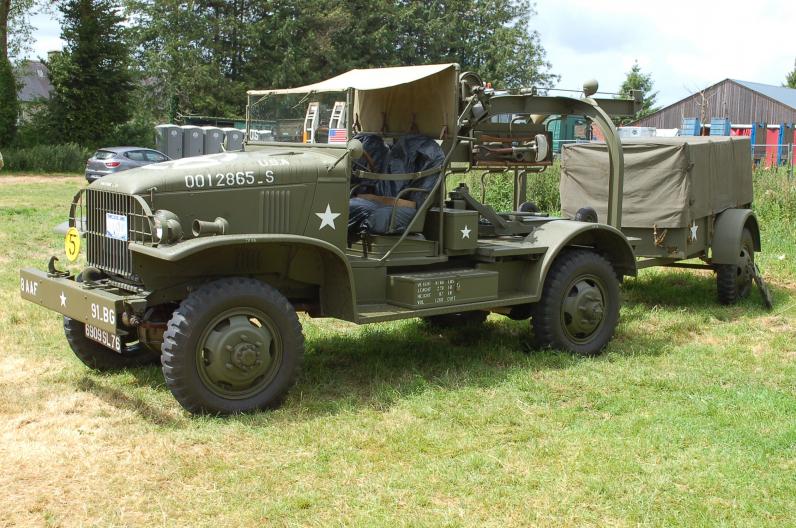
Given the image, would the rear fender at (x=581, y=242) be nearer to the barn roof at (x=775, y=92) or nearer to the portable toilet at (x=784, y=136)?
the portable toilet at (x=784, y=136)

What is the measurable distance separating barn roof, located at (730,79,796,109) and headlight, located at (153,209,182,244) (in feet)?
153

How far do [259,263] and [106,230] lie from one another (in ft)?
3.36

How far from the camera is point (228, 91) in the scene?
43.9 meters

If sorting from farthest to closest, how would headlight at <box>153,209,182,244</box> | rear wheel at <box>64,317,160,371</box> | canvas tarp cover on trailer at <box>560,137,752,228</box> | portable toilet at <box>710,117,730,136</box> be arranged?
portable toilet at <box>710,117,730,136</box> → canvas tarp cover on trailer at <box>560,137,752,228</box> → rear wheel at <box>64,317,160,371</box> → headlight at <box>153,209,182,244</box>

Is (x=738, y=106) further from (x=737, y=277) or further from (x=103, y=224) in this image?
(x=103, y=224)

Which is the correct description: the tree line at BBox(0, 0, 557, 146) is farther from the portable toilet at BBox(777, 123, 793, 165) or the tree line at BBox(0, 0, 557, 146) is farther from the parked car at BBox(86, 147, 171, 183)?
the portable toilet at BBox(777, 123, 793, 165)

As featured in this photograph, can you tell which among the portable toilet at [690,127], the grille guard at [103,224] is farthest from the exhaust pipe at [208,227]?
the portable toilet at [690,127]

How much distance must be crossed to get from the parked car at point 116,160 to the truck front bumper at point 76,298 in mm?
19407

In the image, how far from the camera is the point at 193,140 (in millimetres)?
33219

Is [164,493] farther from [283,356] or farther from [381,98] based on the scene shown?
[381,98]

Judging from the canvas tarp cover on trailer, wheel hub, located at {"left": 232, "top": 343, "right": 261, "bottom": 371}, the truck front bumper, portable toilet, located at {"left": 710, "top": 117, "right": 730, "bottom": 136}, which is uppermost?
portable toilet, located at {"left": 710, "top": 117, "right": 730, "bottom": 136}

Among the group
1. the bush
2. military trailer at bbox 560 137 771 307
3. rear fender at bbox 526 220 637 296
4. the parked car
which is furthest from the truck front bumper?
the bush

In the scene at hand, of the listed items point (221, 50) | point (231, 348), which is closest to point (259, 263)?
point (231, 348)

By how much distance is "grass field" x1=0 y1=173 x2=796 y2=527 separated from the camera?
14.0ft
